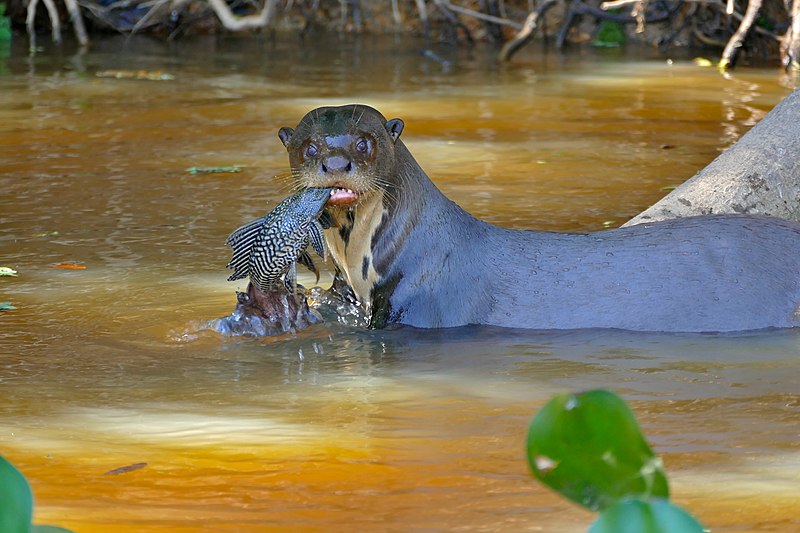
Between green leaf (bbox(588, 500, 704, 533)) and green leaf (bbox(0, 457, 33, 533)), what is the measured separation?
50 cm

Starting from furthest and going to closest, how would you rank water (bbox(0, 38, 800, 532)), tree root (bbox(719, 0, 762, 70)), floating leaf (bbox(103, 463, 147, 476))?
tree root (bbox(719, 0, 762, 70)), floating leaf (bbox(103, 463, 147, 476)), water (bbox(0, 38, 800, 532))

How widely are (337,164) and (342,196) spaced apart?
125 millimetres

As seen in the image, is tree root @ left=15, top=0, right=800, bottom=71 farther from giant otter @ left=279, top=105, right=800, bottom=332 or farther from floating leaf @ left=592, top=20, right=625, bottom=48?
giant otter @ left=279, top=105, right=800, bottom=332

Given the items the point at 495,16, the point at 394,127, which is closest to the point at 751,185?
the point at 394,127

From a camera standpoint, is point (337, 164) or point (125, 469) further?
point (337, 164)

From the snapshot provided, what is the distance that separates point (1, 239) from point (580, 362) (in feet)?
10.3

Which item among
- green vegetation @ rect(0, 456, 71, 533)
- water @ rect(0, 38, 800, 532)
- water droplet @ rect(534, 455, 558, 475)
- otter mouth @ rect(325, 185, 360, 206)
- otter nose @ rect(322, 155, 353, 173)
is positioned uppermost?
water droplet @ rect(534, 455, 558, 475)

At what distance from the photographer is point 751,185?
5.73 m

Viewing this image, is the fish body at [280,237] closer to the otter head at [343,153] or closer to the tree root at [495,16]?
the otter head at [343,153]

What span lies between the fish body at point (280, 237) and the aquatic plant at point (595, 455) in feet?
10.7

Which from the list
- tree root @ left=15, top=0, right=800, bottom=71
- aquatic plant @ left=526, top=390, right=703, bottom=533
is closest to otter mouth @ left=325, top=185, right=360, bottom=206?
aquatic plant @ left=526, top=390, right=703, bottom=533

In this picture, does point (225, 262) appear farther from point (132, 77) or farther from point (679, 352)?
point (132, 77)

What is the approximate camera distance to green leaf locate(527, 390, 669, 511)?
1166mm

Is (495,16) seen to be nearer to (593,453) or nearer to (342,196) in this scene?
(342,196)
